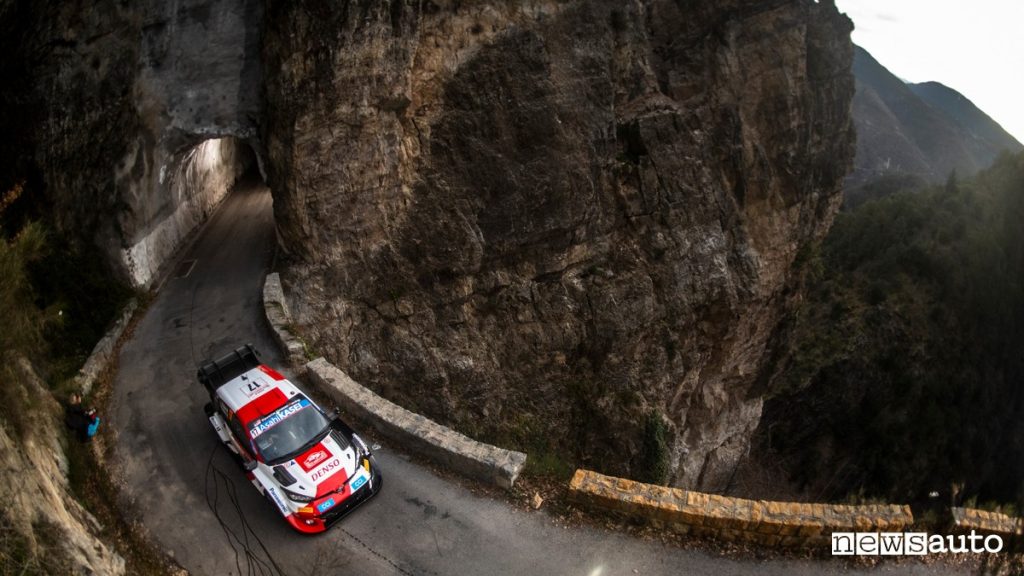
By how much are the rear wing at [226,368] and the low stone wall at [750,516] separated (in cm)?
670

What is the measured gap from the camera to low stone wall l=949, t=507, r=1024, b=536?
7.96m

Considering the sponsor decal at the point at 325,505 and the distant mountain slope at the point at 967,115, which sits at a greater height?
the distant mountain slope at the point at 967,115

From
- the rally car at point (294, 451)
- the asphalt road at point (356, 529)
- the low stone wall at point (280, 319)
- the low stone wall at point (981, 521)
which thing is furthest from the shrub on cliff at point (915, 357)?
the rally car at point (294, 451)

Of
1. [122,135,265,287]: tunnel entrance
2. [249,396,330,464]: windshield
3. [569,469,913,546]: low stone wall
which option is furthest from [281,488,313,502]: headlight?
[122,135,265,287]: tunnel entrance

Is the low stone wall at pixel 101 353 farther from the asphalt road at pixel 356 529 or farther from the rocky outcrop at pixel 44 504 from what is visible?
the rocky outcrop at pixel 44 504

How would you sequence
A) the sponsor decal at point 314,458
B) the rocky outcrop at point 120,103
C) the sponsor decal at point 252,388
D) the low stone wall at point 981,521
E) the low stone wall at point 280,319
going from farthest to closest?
the rocky outcrop at point 120,103
the low stone wall at point 280,319
the sponsor decal at point 252,388
the sponsor decal at point 314,458
the low stone wall at point 981,521

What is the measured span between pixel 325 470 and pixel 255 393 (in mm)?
2020

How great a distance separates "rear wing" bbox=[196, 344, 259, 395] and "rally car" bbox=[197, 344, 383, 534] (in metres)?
0.31

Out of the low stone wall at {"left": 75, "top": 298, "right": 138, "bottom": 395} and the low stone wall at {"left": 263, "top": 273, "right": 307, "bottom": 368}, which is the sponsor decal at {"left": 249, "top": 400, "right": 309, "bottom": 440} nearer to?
the low stone wall at {"left": 263, "top": 273, "right": 307, "bottom": 368}

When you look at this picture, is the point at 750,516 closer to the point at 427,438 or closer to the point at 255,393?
the point at 427,438

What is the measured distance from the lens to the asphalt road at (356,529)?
8.03 metres

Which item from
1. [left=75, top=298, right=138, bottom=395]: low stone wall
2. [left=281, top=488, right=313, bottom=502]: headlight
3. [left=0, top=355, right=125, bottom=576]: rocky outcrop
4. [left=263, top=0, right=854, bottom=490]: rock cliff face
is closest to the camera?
[left=0, top=355, right=125, bottom=576]: rocky outcrop

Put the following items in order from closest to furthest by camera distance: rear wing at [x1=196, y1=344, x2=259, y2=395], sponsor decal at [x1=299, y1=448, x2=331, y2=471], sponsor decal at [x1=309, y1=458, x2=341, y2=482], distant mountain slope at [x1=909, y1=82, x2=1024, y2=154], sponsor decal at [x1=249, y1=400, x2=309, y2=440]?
sponsor decal at [x1=309, y1=458, x2=341, y2=482] → sponsor decal at [x1=299, y1=448, x2=331, y2=471] → sponsor decal at [x1=249, y1=400, x2=309, y2=440] → rear wing at [x1=196, y1=344, x2=259, y2=395] → distant mountain slope at [x1=909, y1=82, x2=1024, y2=154]

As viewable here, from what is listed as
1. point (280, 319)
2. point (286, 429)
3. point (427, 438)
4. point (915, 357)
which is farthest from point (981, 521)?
point (915, 357)
